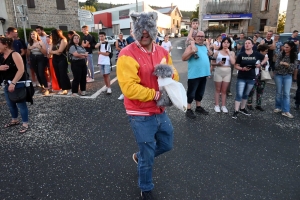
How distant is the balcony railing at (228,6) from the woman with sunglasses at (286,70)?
30.7 meters

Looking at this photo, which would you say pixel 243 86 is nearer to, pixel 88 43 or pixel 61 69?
pixel 61 69

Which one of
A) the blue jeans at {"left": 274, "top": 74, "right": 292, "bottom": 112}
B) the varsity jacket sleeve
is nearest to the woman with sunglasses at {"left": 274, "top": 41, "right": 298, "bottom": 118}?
the blue jeans at {"left": 274, "top": 74, "right": 292, "bottom": 112}

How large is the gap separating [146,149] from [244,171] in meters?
1.61

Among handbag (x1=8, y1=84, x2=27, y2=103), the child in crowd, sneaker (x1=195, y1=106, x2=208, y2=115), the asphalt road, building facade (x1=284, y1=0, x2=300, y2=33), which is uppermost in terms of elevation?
building facade (x1=284, y1=0, x2=300, y2=33)

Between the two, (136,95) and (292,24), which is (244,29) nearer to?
(292,24)

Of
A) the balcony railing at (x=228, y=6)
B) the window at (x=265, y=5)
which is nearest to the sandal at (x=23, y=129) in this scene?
the balcony railing at (x=228, y=6)

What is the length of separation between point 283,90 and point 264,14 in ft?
104

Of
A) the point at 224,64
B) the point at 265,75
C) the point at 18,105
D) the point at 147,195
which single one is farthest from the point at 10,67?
the point at 265,75

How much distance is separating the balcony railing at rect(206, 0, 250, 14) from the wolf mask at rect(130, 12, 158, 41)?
34345 mm

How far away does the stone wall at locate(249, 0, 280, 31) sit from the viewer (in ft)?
98.7

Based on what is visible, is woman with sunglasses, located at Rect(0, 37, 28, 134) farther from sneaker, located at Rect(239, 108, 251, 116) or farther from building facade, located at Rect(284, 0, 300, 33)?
building facade, located at Rect(284, 0, 300, 33)

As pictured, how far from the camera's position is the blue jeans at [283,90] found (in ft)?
16.7

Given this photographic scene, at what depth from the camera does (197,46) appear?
4.86 m

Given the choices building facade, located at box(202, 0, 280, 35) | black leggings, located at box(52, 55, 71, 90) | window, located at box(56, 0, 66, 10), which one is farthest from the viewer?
building facade, located at box(202, 0, 280, 35)
